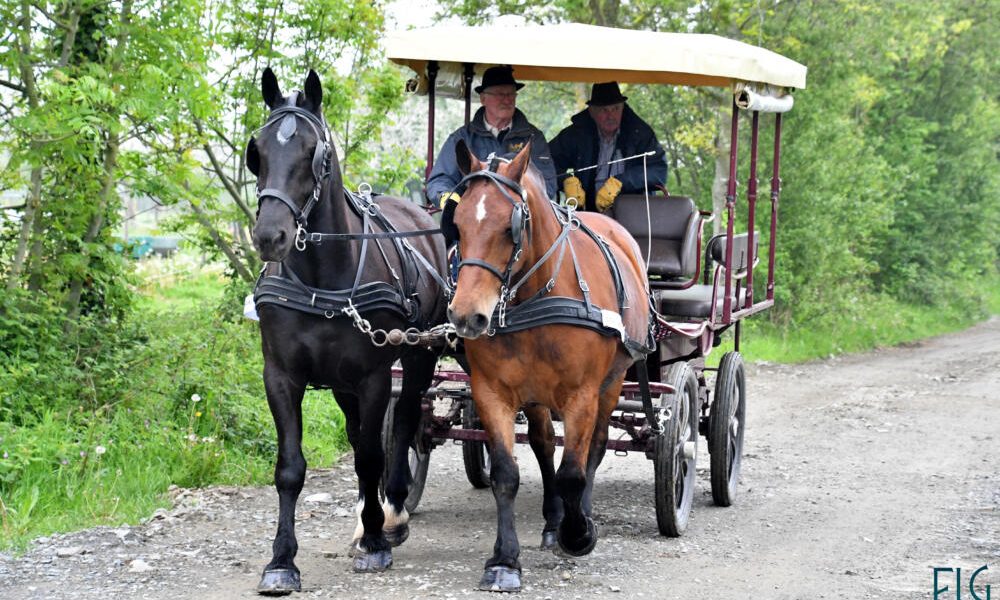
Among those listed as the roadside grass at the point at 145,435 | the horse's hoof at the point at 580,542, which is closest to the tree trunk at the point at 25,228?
the roadside grass at the point at 145,435

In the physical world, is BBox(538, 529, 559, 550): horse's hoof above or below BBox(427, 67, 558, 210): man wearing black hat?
below

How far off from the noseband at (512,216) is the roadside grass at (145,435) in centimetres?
285

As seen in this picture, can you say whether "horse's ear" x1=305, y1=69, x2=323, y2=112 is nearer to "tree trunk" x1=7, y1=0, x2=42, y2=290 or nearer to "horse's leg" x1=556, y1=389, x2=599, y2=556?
"horse's leg" x1=556, y1=389, x2=599, y2=556

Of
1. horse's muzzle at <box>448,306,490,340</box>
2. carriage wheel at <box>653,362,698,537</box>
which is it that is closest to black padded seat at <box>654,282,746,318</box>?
carriage wheel at <box>653,362,698,537</box>

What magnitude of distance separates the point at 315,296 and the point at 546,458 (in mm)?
1504

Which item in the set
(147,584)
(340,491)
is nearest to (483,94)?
(340,491)

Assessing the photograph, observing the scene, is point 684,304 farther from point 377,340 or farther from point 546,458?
point 377,340

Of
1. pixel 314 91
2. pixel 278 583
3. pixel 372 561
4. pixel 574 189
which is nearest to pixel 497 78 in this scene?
pixel 574 189

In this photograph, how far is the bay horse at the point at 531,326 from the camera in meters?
5.32

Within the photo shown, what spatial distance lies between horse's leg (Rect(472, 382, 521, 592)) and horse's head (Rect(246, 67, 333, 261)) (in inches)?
46.4

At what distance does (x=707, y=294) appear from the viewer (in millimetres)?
8008

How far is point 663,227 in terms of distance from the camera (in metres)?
7.84

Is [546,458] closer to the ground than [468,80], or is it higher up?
closer to the ground

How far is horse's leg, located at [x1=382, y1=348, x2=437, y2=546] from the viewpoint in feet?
21.3
